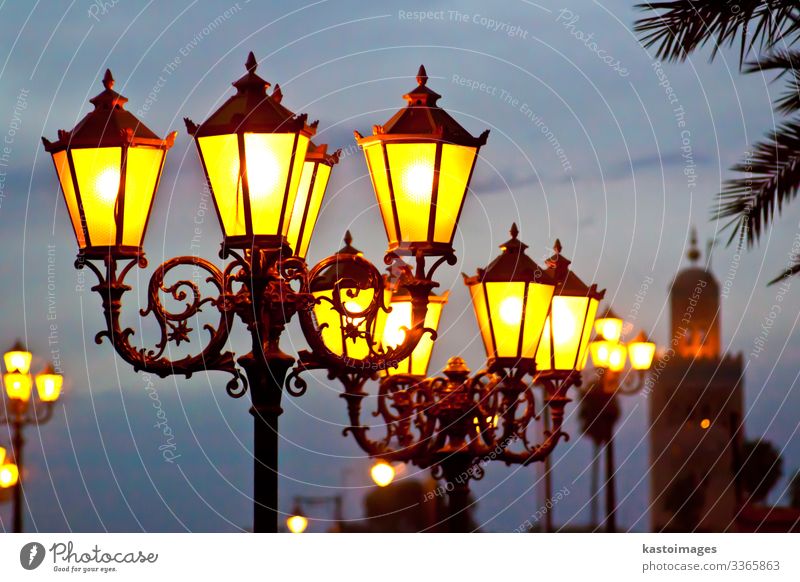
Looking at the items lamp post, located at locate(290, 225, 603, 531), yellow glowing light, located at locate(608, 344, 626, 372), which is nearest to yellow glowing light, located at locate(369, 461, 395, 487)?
lamp post, located at locate(290, 225, 603, 531)

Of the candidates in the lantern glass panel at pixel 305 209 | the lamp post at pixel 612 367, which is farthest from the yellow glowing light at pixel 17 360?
the lantern glass panel at pixel 305 209

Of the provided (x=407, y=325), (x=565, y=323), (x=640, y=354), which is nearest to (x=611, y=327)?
(x=640, y=354)

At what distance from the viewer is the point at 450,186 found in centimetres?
700

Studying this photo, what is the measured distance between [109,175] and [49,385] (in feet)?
32.0

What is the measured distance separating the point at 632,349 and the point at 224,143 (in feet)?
36.8

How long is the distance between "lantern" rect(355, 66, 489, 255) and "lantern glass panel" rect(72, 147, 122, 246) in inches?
44.5

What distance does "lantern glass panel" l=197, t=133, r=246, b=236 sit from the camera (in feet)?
21.6

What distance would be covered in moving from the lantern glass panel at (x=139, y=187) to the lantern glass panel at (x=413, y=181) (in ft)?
3.51

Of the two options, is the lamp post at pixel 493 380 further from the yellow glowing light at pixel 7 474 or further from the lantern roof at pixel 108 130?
the yellow glowing light at pixel 7 474

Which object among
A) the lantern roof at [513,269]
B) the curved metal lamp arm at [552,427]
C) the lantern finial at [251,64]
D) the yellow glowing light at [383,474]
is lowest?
the yellow glowing light at [383,474]

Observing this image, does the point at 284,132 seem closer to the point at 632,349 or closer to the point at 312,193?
the point at 312,193

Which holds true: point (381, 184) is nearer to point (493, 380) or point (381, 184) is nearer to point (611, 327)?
point (493, 380)

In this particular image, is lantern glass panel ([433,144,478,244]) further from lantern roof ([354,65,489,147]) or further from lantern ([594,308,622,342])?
lantern ([594,308,622,342])

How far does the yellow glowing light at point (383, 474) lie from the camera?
1241 centimetres
